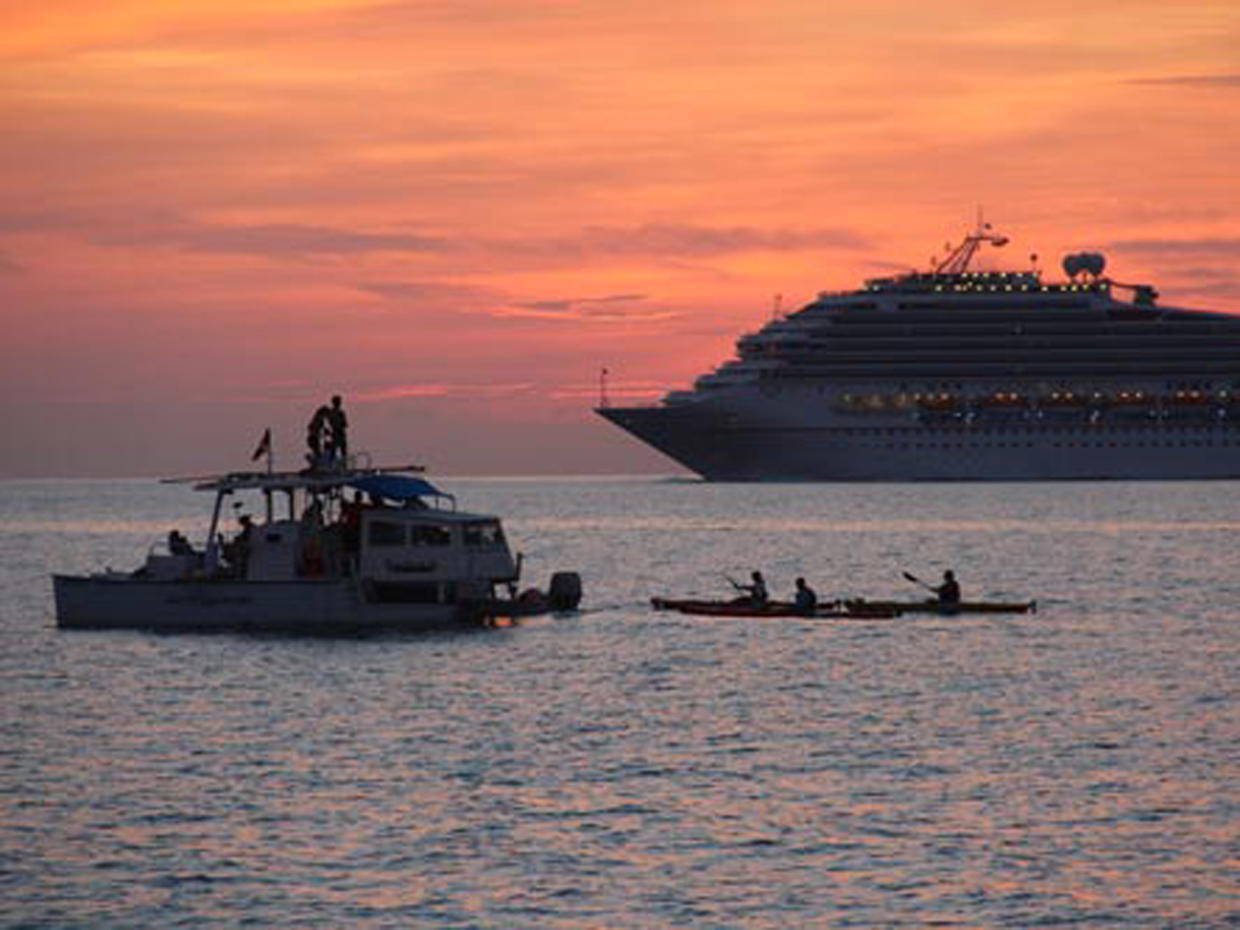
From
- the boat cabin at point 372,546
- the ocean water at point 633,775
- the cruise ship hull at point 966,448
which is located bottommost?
the ocean water at point 633,775

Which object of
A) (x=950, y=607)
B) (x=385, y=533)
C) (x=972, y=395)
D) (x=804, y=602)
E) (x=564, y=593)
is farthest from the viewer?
(x=972, y=395)

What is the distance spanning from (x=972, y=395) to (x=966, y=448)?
4.45 meters

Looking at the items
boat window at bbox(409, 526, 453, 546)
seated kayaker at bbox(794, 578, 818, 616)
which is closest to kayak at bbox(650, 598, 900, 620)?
seated kayaker at bbox(794, 578, 818, 616)

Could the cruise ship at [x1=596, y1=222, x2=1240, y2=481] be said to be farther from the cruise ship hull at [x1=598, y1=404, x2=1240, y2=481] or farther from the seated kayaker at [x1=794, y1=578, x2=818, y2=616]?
the seated kayaker at [x1=794, y1=578, x2=818, y2=616]

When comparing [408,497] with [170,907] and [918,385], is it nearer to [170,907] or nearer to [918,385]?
[170,907]

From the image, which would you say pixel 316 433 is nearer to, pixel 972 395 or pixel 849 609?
pixel 849 609

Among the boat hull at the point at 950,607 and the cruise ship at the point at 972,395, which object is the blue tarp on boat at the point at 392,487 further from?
the cruise ship at the point at 972,395

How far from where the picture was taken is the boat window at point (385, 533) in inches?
2094

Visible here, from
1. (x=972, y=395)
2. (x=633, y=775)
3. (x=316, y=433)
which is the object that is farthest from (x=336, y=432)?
(x=972, y=395)

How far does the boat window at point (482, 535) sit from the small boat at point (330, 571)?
0.07ft

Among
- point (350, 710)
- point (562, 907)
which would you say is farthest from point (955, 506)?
point (562, 907)

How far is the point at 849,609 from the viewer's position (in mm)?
61062

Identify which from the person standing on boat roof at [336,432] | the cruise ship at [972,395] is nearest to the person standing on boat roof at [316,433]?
the person standing on boat roof at [336,432]

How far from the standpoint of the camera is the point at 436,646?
173ft
